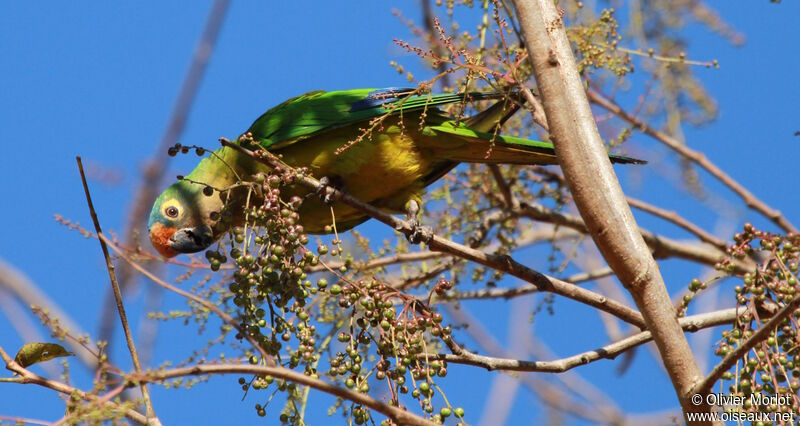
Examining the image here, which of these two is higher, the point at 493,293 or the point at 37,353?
the point at 493,293

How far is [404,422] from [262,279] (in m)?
0.90

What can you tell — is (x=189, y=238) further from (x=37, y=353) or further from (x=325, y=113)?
(x=37, y=353)

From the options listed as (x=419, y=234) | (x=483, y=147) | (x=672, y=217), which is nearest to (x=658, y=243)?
(x=672, y=217)

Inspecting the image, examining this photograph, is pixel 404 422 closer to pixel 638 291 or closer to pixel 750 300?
pixel 638 291

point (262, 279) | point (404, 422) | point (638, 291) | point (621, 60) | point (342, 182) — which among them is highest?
point (621, 60)

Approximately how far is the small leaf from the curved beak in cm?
175

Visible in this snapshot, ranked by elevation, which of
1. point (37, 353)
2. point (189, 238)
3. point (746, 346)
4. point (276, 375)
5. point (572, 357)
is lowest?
point (276, 375)

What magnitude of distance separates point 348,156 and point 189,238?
93 cm

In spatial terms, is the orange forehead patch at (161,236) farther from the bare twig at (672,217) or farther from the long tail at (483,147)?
the bare twig at (672,217)

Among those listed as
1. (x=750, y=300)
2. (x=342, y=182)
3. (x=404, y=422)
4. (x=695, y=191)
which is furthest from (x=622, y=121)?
(x=404, y=422)

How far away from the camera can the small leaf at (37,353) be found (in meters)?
2.44

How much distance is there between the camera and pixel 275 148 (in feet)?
13.9

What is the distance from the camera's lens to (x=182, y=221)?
14.1ft

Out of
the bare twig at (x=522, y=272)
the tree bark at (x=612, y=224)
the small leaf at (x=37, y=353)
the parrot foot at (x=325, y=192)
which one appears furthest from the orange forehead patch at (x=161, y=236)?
the tree bark at (x=612, y=224)
